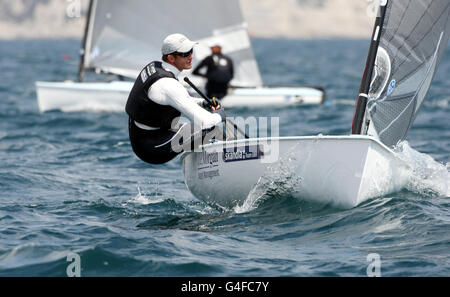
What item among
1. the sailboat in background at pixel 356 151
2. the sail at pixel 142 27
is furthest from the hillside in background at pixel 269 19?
the sailboat in background at pixel 356 151

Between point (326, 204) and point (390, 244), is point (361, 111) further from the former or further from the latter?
point (390, 244)

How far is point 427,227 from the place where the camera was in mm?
4363

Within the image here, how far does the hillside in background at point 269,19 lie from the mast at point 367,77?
7555 centimetres

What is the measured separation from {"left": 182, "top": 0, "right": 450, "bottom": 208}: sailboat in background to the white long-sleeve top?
10.9 inches

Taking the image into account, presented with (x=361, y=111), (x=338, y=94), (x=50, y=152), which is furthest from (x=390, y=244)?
(x=338, y=94)

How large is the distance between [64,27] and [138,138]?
7684 cm

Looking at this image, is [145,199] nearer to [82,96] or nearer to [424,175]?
[424,175]

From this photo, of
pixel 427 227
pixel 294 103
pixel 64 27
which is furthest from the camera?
pixel 64 27

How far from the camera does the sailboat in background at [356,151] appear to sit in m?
4.36

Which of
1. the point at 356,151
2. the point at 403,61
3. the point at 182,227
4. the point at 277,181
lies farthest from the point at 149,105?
the point at 403,61

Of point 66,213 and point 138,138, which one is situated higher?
point 138,138

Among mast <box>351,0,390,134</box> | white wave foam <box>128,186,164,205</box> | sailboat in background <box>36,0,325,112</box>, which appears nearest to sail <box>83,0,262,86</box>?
sailboat in background <box>36,0,325,112</box>
